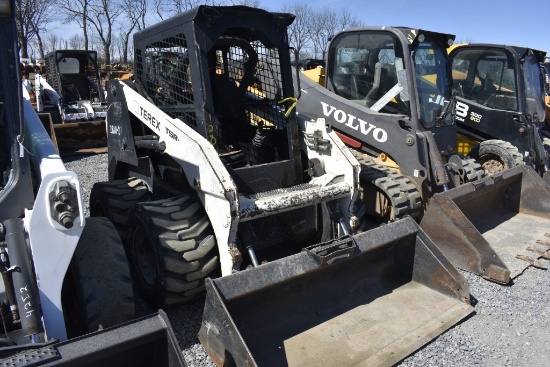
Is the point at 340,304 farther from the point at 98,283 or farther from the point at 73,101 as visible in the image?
the point at 73,101

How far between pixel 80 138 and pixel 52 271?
31.2ft

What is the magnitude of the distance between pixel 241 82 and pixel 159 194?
1355 millimetres

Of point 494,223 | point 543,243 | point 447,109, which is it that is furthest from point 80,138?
point 543,243

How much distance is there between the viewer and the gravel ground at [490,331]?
3299 mm

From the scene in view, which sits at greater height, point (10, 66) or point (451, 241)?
point (10, 66)

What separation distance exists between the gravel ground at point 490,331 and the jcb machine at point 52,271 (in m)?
0.86

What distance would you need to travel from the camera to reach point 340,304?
3584mm

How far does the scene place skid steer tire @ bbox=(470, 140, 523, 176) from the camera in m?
6.90

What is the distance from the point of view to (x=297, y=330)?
10.9ft

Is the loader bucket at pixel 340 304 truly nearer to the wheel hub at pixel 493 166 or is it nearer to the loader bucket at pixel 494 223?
the loader bucket at pixel 494 223

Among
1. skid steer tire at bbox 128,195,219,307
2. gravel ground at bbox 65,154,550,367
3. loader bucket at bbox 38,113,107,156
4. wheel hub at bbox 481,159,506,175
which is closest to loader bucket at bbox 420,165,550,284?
gravel ground at bbox 65,154,550,367

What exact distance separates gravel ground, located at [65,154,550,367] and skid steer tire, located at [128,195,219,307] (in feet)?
0.87

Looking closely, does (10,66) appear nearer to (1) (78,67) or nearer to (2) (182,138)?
(2) (182,138)

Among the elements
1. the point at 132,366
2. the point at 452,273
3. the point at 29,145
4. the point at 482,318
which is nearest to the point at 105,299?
the point at 132,366
